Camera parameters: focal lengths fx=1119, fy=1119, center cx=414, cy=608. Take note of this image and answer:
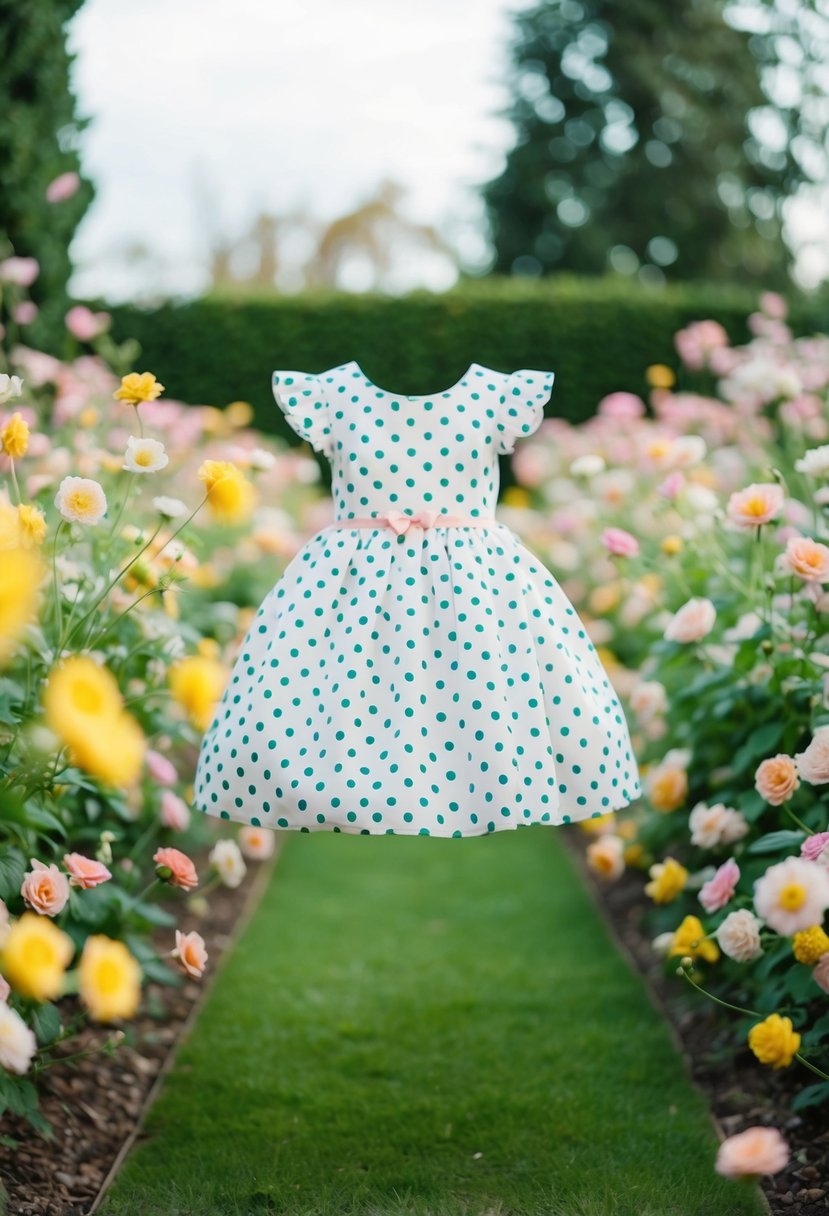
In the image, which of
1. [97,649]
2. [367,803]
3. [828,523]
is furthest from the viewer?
[828,523]

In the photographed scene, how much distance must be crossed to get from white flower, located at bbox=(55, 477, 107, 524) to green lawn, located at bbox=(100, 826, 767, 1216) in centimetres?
114

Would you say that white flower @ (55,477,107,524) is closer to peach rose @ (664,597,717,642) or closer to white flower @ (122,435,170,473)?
white flower @ (122,435,170,473)

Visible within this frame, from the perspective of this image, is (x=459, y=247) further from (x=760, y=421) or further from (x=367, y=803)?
(x=367, y=803)

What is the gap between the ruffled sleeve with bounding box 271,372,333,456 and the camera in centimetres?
212

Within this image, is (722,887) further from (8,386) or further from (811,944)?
(8,386)

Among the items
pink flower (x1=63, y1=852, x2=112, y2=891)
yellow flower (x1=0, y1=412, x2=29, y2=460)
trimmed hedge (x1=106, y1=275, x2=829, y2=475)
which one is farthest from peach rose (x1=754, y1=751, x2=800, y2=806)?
trimmed hedge (x1=106, y1=275, x2=829, y2=475)

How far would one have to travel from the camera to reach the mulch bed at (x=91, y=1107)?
184 cm

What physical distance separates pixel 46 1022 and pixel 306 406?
45.9 inches

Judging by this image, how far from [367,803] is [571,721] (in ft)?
1.31

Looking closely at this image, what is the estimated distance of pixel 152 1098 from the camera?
230 cm

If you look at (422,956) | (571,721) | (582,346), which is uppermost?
(571,721)

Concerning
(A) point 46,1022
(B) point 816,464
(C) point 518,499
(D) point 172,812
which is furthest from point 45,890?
(C) point 518,499

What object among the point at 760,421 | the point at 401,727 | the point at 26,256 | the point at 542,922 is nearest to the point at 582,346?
the point at 760,421

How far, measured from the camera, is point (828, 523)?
2459 mm
